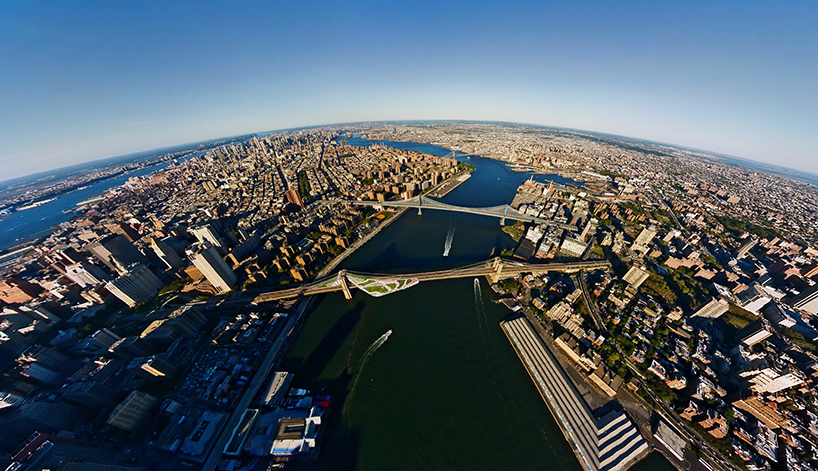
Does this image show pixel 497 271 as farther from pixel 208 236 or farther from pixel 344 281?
pixel 208 236

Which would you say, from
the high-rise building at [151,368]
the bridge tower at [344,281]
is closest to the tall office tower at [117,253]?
the high-rise building at [151,368]

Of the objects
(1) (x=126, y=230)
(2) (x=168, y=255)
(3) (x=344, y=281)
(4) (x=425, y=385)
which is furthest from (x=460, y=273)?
(1) (x=126, y=230)

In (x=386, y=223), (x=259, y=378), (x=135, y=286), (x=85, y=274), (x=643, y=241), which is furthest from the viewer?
(x=386, y=223)

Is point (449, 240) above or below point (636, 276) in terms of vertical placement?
above

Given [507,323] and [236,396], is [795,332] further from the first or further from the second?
[236,396]

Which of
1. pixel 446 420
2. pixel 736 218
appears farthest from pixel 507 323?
pixel 736 218

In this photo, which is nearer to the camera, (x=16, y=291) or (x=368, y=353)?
(x=368, y=353)

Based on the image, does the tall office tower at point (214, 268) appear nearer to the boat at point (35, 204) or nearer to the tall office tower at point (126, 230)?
the tall office tower at point (126, 230)
